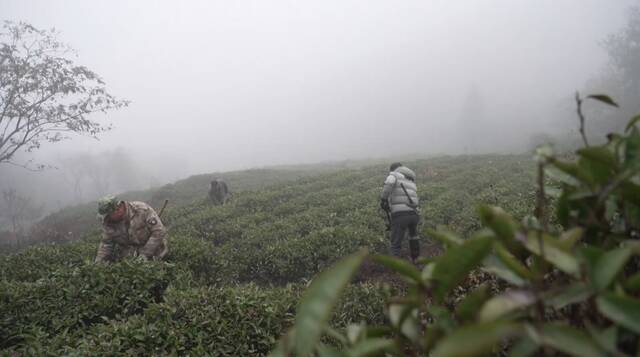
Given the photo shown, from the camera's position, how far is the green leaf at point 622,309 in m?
0.93

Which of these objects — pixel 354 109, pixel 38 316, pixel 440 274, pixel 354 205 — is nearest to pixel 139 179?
pixel 354 109

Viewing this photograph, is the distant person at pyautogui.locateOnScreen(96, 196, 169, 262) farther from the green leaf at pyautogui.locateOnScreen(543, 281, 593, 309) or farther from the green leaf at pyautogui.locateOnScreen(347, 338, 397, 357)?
the green leaf at pyautogui.locateOnScreen(543, 281, 593, 309)

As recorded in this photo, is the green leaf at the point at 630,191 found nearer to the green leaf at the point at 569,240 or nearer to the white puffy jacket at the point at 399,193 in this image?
the green leaf at the point at 569,240

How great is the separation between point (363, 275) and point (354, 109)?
158 metres

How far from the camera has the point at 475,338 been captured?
0.75 m

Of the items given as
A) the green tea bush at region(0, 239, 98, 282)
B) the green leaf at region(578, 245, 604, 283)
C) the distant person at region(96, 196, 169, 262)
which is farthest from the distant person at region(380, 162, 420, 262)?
the green leaf at region(578, 245, 604, 283)

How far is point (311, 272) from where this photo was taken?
424 inches

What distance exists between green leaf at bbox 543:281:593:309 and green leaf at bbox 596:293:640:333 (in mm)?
81

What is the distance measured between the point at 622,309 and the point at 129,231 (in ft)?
28.6

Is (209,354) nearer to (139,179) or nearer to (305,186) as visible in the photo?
(305,186)

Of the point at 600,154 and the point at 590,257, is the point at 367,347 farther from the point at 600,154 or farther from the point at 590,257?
the point at 600,154

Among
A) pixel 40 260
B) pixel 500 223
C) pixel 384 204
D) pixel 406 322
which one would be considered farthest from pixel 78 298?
pixel 500 223

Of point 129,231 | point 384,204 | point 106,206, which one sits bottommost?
point 384,204

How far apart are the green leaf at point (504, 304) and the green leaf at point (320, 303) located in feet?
0.87
